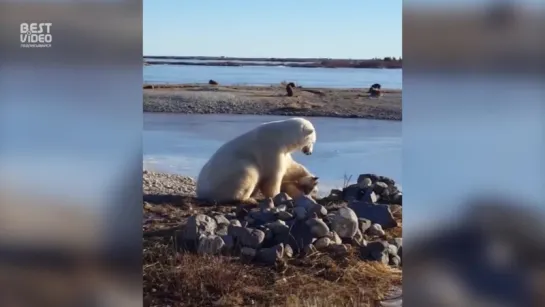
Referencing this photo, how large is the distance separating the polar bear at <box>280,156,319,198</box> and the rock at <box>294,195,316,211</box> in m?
0.03

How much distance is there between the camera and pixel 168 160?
2654 mm

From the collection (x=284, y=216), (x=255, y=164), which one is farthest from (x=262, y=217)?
(x=255, y=164)

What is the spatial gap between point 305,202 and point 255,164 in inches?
36.8

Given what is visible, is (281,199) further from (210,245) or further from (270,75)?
(270,75)

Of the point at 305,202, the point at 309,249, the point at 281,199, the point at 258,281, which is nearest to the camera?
the point at 258,281

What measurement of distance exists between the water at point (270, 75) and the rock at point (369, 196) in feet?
1.23

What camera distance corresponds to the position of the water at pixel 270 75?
8.53ft

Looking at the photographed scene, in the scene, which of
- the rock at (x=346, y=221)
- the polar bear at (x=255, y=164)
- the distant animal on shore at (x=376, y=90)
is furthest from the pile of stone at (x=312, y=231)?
the distant animal on shore at (x=376, y=90)

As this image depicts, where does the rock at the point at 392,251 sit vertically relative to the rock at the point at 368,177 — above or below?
below

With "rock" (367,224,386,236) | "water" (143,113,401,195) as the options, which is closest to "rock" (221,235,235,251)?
"water" (143,113,401,195)

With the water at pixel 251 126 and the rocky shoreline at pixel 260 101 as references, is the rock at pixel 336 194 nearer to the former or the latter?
the water at pixel 251 126

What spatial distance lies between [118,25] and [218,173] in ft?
2.57

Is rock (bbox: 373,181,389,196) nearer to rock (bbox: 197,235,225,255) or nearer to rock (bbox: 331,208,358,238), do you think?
rock (bbox: 331,208,358,238)

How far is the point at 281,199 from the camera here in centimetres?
289
